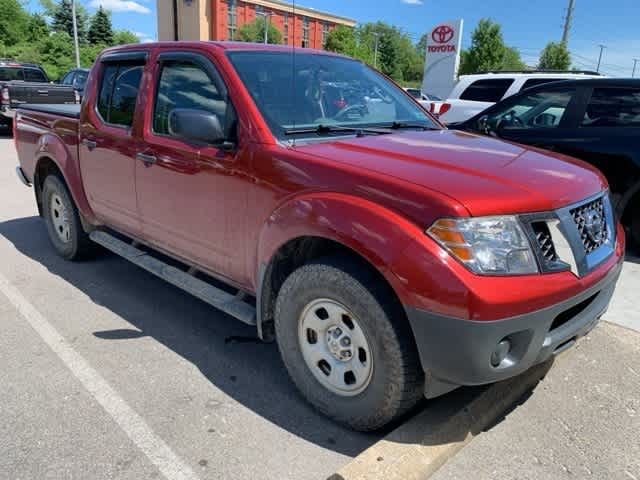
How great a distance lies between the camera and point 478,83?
1009 cm

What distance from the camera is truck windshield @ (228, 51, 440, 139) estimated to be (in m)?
3.12

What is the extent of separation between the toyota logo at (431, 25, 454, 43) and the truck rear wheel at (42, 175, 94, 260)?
2473cm

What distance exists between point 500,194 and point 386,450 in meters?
1.24

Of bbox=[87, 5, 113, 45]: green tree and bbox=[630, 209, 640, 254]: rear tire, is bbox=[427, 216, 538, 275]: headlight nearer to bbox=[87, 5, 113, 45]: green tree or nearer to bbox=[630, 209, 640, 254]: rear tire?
bbox=[630, 209, 640, 254]: rear tire

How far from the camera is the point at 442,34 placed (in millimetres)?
26906

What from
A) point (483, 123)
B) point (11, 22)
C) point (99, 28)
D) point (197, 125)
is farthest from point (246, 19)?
point (197, 125)

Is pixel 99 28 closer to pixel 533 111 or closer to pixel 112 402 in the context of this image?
pixel 533 111

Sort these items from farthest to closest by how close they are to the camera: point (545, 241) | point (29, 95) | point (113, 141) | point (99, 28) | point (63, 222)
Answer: point (99, 28) → point (29, 95) → point (63, 222) → point (113, 141) → point (545, 241)

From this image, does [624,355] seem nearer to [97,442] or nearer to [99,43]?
[97,442]

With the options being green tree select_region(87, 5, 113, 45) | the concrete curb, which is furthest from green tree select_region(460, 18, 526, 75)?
the concrete curb

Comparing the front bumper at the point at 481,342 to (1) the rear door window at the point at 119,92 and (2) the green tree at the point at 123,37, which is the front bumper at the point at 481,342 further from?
(2) the green tree at the point at 123,37

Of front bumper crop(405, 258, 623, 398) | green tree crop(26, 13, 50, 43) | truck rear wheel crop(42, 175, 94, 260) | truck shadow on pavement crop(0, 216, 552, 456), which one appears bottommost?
truck shadow on pavement crop(0, 216, 552, 456)

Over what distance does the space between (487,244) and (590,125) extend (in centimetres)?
419

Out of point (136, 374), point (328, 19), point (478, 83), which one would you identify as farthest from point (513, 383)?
point (328, 19)
